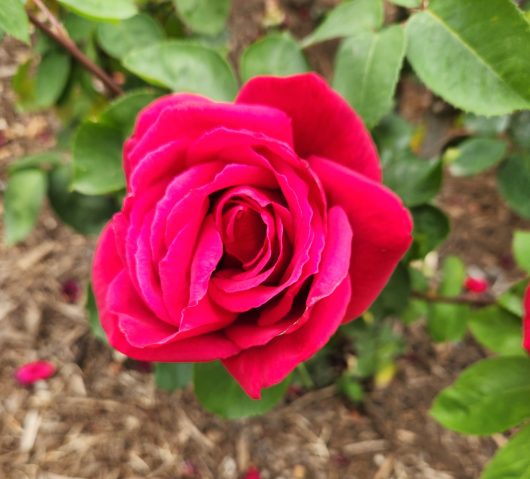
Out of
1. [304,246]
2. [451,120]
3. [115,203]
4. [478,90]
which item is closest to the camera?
[304,246]

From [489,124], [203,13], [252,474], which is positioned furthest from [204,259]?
[252,474]

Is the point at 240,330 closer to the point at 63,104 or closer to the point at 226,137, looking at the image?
the point at 226,137

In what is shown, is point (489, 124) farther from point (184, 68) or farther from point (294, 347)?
point (294, 347)

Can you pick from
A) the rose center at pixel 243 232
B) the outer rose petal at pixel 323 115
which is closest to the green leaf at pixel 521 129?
the outer rose petal at pixel 323 115

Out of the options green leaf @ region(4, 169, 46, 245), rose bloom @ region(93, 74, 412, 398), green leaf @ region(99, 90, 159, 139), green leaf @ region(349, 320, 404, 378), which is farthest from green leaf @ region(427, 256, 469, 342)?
green leaf @ region(4, 169, 46, 245)

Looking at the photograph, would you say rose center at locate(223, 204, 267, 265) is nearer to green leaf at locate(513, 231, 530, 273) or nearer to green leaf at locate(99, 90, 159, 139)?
green leaf at locate(99, 90, 159, 139)

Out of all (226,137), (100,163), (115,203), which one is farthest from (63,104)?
(226,137)
